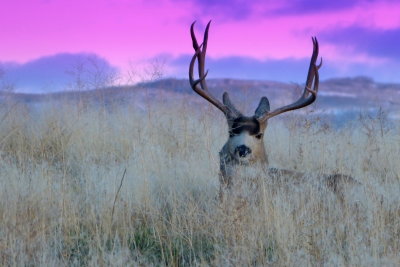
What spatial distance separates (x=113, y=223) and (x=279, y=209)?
1412mm

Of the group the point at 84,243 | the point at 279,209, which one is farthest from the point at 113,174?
the point at 279,209

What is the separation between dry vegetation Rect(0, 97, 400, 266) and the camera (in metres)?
5.33

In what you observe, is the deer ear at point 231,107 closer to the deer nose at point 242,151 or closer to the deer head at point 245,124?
the deer head at point 245,124

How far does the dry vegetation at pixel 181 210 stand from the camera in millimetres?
5328

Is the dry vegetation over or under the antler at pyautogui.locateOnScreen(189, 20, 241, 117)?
under

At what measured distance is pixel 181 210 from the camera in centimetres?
632

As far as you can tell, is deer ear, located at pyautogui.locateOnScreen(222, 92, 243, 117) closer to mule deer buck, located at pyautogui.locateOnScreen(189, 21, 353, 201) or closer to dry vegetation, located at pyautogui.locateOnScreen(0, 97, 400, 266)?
mule deer buck, located at pyautogui.locateOnScreen(189, 21, 353, 201)

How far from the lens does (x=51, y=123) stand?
10.3m

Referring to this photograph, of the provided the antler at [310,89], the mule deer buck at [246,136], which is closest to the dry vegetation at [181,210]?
the mule deer buck at [246,136]

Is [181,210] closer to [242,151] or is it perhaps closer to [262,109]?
[242,151]

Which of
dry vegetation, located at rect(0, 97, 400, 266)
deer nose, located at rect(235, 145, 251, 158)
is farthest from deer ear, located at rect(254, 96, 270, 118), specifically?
dry vegetation, located at rect(0, 97, 400, 266)

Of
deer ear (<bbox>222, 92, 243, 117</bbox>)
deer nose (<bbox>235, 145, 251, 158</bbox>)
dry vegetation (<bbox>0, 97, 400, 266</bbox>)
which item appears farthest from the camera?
deer ear (<bbox>222, 92, 243, 117</bbox>)

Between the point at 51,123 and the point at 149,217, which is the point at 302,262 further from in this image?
the point at 51,123

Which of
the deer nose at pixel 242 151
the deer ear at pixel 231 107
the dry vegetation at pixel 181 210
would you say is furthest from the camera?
the deer ear at pixel 231 107
